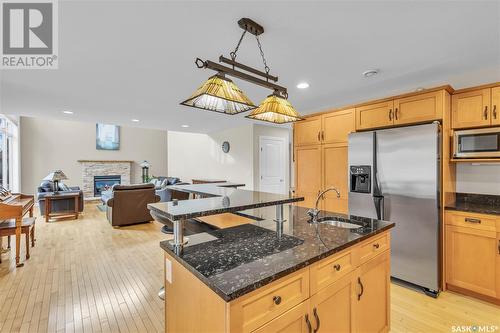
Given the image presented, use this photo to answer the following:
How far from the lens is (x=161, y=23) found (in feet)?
5.60

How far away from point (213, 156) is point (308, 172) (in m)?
4.45

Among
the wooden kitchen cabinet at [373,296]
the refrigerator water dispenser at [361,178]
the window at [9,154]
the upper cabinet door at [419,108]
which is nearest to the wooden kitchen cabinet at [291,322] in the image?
the wooden kitchen cabinet at [373,296]

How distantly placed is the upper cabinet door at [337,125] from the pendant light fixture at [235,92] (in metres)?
1.39

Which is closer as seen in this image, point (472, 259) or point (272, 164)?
point (472, 259)

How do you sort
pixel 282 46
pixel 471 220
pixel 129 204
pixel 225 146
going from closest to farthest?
pixel 282 46
pixel 471 220
pixel 129 204
pixel 225 146

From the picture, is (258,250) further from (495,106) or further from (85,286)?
(495,106)

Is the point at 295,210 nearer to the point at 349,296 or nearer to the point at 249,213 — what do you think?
the point at 249,213

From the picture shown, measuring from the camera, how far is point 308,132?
3617mm

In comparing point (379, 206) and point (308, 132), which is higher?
point (308, 132)

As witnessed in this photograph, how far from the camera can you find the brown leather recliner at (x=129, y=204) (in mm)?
4973

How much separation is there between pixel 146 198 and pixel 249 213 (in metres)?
3.87

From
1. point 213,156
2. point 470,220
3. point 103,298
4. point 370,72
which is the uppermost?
point 370,72

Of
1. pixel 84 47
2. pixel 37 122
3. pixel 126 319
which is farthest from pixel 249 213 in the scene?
pixel 37 122
